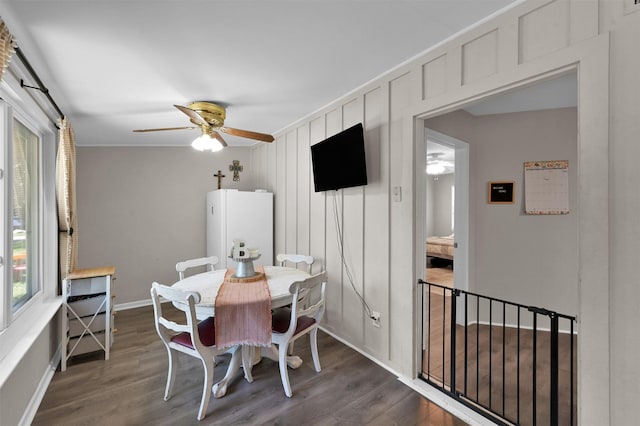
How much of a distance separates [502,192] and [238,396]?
333cm

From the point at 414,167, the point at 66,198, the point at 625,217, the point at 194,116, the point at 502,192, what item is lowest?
the point at 625,217

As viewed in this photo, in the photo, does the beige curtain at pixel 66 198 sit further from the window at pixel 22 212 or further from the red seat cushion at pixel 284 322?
the red seat cushion at pixel 284 322

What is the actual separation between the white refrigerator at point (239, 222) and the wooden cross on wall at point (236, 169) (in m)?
0.60

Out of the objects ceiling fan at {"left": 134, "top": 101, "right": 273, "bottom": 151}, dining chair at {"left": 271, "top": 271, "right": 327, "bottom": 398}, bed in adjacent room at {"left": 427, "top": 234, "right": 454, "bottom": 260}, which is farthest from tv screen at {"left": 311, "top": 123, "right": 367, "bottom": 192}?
bed in adjacent room at {"left": 427, "top": 234, "right": 454, "bottom": 260}

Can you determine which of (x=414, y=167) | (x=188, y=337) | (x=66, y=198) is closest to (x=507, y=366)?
(x=414, y=167)

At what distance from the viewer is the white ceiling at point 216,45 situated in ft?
4.95

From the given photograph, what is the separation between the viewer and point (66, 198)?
Answer: 253cm

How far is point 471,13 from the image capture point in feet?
5.51

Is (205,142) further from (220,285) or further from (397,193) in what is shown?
(397,193)

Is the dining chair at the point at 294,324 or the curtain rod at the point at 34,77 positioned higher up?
the curtain rod at the point at 34,77

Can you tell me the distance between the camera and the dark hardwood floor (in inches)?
73.5

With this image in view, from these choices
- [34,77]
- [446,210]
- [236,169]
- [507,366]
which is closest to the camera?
[34,77]

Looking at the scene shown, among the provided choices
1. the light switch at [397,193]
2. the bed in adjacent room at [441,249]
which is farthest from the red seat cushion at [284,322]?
the bed in adjacent room at [441,249]

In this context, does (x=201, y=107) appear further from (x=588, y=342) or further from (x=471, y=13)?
(x=588, y=342)
